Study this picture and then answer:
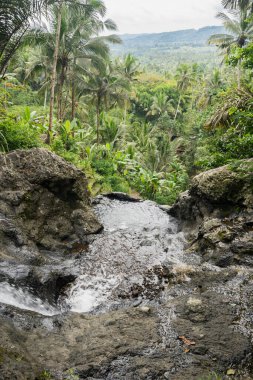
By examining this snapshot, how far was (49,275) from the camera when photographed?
6.21 m

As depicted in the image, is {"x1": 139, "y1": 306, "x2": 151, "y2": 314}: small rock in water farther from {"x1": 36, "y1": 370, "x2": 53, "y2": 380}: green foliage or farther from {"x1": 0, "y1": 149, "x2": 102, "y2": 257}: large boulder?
{"x1": 0, "y1": 149, "x2": 102, "y2": 257}: large boulder

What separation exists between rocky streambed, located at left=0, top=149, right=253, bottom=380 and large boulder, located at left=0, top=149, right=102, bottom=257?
0.10 ft

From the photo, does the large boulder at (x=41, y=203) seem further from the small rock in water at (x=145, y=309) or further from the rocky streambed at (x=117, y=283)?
the small rock in water at (x=145, y=309)

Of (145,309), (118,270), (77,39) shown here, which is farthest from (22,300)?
(77,39)

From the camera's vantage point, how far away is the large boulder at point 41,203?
766 cm

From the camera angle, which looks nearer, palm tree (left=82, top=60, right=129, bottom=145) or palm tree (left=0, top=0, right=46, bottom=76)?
palm tree (left=0, top=0, right=46, bottom=76)

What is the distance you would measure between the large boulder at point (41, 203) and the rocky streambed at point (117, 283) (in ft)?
0.10

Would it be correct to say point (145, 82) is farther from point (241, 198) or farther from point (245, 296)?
point (245, 296)

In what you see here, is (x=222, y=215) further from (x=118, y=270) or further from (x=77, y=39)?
(x=77, y=39)

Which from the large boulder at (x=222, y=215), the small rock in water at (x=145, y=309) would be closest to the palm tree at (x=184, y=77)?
the large boulder at (x=222, y=215)

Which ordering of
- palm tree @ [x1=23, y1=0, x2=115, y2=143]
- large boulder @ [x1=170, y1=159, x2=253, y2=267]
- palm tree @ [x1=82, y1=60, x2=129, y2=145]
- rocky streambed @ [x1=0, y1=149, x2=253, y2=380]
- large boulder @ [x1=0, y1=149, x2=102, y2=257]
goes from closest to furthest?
rocky streambed @ [x1=0, y1=149, x2=253, y2=380] → large boulder @ [x1=170, y1=159, x2=253, y2=267] → large boulder @ [x1=0, y1=149, x2=102, y2=257] → palm tree @ [x1=23, y1=0, x2=115, y2=143] → palm tree @ [x1=82, y1=60, x2=129, y2=145]

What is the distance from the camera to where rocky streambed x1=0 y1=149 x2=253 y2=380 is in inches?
153

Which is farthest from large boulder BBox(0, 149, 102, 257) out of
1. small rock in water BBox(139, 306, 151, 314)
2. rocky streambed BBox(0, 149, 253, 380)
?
small rock in water BBox(139, 306, 151, 314)

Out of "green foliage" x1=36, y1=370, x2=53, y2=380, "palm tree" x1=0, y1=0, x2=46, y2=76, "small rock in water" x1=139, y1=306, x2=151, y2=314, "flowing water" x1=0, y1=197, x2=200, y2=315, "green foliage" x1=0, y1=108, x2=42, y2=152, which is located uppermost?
"palm tree" x1=0, y1=0, x2=46, y2=76
